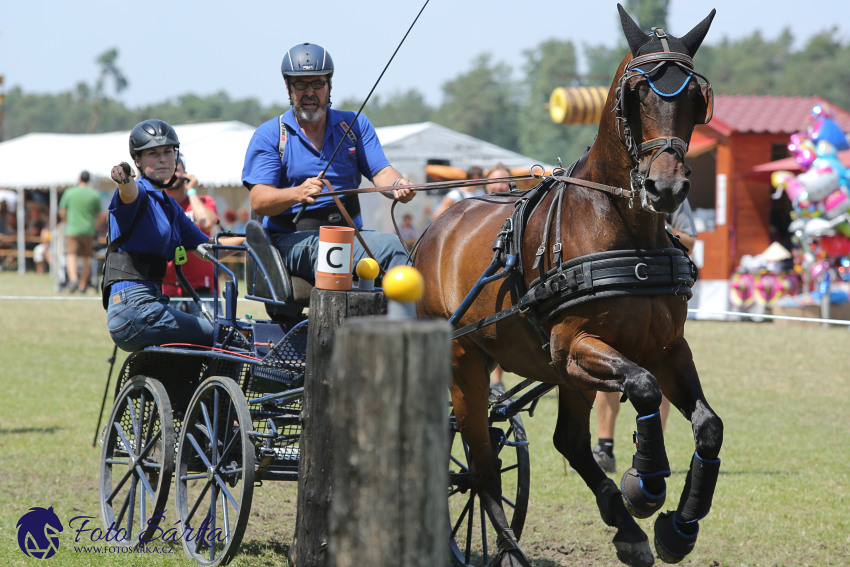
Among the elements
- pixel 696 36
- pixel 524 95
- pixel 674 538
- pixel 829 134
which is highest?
pixel 524 95

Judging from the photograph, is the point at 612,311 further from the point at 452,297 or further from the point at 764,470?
the point at 764,470

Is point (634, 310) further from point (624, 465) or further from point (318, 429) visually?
point (624, 465)

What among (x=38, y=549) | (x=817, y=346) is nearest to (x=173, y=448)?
(x=38, y=549)

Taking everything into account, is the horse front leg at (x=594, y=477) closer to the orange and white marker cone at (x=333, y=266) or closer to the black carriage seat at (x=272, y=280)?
the orange and white marker cone at (x=333, y=266)

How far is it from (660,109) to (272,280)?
88.4 inches

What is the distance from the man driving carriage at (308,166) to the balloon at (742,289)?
12.4m

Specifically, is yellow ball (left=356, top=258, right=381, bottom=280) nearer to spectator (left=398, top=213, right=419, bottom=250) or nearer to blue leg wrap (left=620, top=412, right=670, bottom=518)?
blue leg wrap (left=620, top=412, right=670, bottom=518)

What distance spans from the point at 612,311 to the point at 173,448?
223 centimetres

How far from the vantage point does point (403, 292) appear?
199 centimetres

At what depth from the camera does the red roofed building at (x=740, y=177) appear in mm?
16750

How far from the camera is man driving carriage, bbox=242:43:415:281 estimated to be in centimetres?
457

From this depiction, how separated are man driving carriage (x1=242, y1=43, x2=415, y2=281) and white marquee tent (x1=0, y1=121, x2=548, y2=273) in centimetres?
1240

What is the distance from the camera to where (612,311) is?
10.9 ft

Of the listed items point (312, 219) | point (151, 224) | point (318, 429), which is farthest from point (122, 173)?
point (318, 429)
